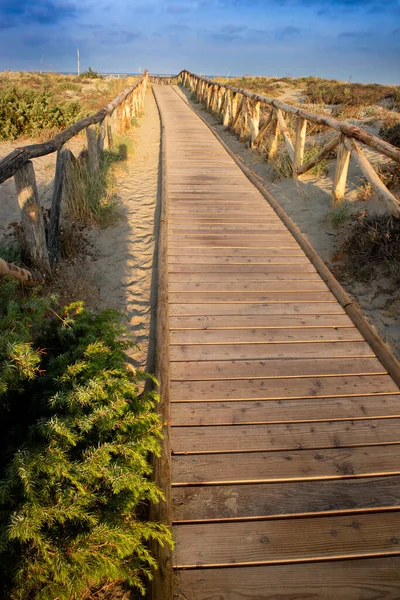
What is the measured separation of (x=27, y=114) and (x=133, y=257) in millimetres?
8019

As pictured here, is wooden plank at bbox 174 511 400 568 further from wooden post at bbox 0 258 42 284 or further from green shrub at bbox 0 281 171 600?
wooden post at bbox 0 258 42 284

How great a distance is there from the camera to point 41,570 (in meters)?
1.25

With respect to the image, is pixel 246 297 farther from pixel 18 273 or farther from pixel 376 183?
pixel 376 183

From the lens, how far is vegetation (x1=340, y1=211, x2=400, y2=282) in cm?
464

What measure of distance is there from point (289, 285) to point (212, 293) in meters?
0.81

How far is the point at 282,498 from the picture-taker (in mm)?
1999

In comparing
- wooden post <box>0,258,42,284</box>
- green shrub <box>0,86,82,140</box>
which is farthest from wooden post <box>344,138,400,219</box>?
green shrub <box>0,86,82,140</box>

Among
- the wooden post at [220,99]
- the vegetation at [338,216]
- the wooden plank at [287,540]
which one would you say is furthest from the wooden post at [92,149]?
the wooden post at [220,99]

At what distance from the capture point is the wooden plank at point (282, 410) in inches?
96.1

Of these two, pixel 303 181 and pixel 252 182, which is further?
pixel 303 181

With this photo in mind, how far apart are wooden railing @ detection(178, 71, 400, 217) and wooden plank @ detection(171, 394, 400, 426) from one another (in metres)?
2.58

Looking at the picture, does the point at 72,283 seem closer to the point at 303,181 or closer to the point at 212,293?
the point at 212,293

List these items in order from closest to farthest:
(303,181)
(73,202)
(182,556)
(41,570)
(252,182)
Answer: (41,570), (182,556), (73,202), (252,182), (303,181)

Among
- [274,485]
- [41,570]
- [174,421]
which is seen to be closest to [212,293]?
[174,421]
